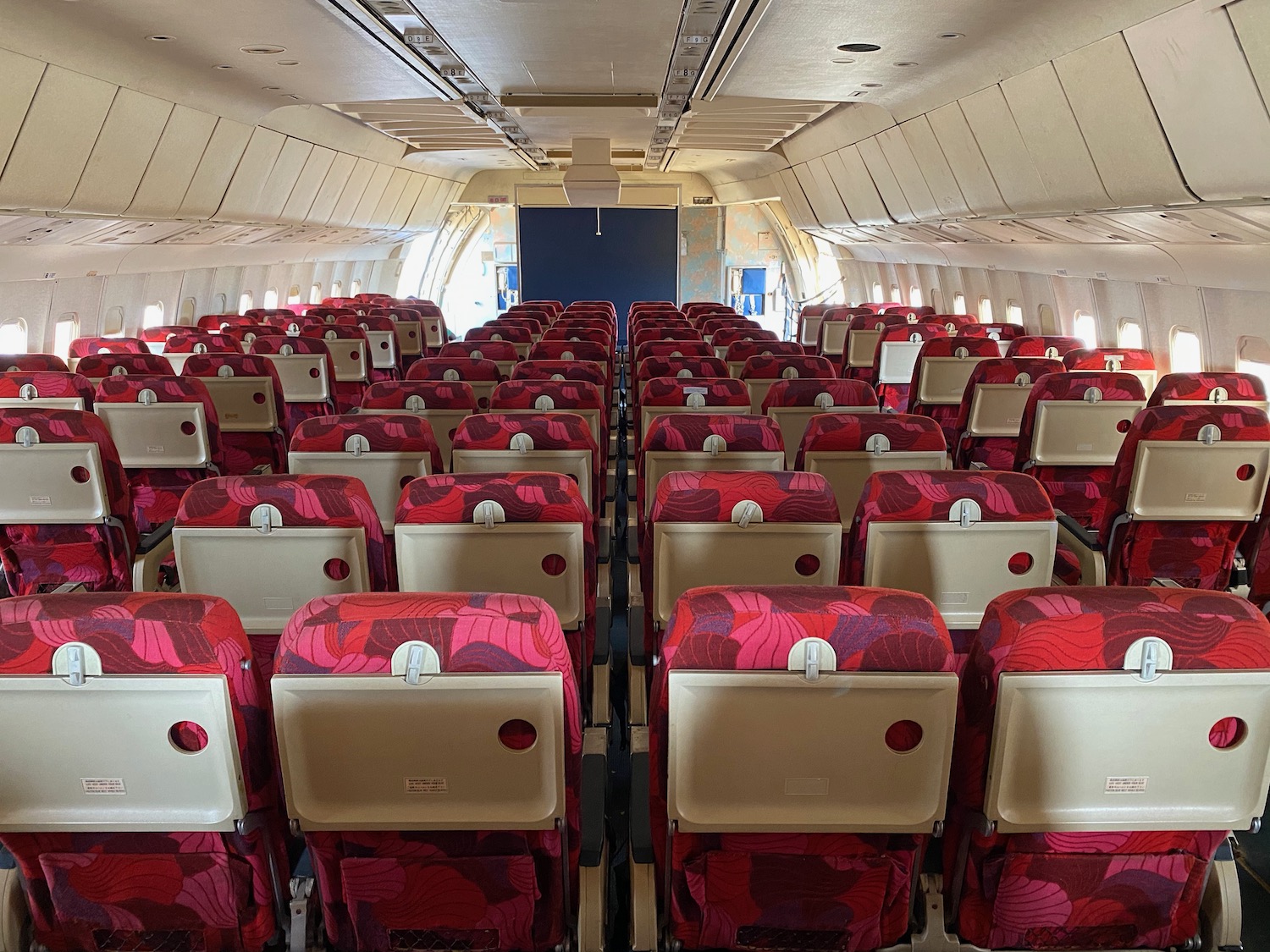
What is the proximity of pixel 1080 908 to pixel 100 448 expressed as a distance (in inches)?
174

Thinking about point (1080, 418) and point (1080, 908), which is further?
point (1080, 418)

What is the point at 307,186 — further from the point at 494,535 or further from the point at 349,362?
the point at 494,535

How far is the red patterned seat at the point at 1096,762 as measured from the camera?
6.75 ft

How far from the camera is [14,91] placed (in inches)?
266

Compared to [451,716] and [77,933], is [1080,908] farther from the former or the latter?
[77,933]

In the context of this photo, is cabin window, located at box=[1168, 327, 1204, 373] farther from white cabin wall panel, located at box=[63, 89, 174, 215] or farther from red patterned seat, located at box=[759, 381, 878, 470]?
white cabin wall panel, located at box=[63, 89, 174, 215]

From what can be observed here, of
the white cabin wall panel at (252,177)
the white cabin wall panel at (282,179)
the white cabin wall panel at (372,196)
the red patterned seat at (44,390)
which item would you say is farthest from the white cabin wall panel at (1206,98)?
the white cabin wall panel at (372,196)

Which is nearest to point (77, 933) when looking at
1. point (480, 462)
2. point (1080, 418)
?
point (480, 462)

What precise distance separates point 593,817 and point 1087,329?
11332 millimetres

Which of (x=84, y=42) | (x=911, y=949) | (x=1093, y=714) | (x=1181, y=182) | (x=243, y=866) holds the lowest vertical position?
(x=911, y=949)

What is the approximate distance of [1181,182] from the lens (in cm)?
602

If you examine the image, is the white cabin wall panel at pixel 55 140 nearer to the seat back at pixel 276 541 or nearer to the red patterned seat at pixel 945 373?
the seat back at pixel 276 541

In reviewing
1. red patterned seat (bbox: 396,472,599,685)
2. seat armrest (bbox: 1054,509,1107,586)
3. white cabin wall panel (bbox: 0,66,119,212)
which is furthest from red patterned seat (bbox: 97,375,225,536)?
seat armrest (bbox: 1054,509,1107,586)

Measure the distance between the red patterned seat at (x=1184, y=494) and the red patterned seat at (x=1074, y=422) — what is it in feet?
2.97
